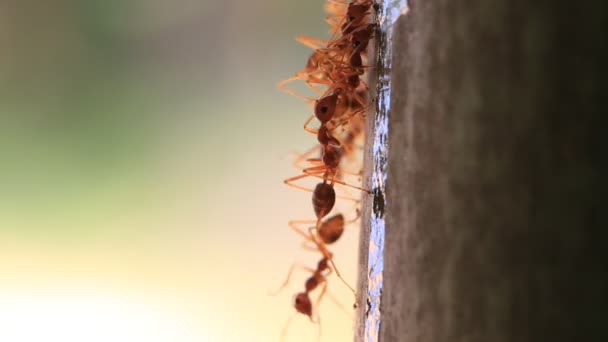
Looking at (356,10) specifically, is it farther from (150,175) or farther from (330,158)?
(150,175)

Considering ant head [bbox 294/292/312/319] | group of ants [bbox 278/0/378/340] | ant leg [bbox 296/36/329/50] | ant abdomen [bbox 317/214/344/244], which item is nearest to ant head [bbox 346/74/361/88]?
group of ants [bbox 278/0/378/340]

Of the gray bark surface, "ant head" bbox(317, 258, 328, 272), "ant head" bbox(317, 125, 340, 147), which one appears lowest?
the gray bark surface

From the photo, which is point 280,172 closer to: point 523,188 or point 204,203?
point 204,203

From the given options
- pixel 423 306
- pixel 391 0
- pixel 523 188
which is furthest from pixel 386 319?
pixel 391 0

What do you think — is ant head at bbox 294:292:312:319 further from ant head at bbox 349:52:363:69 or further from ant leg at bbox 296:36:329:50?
ant head at bbox 349:52:363:69

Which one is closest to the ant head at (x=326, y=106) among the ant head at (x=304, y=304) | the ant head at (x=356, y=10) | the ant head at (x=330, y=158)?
the ant head at (x=330, y=158)

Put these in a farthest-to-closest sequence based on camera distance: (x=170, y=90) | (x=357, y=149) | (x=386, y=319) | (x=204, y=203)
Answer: (x=170, y=90) < (x=204, y=203) < (x=357, y=149) < (x=386, y=319)

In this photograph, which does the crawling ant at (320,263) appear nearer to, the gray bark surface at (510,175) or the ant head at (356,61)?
the ant head at (356,61)
